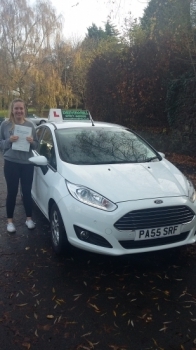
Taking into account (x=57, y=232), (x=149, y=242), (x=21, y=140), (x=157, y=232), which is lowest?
(x=57, y=232)

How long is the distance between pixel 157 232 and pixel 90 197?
2.69ft

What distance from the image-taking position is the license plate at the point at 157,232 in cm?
390

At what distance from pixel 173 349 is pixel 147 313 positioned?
0.50m

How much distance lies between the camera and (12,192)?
5266 millimetres

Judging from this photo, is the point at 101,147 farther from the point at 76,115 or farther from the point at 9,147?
the point at 76,115

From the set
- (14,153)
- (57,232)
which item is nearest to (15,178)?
(14,153)

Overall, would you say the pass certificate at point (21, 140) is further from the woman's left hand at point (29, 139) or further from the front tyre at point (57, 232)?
the front tyre at point (57, 232)

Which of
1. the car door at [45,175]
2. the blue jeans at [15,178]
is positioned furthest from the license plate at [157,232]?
the blue jeans at [15,178]

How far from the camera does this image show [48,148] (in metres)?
5.57

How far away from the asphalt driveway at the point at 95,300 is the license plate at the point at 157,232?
444 mm

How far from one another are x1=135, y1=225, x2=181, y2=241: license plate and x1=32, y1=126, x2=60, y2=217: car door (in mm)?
1335

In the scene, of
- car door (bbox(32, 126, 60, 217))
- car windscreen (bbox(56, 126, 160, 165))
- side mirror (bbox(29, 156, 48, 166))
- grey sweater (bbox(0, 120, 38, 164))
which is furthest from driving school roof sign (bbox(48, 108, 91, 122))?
side mirror (bbox(29, 156, 48, 166))

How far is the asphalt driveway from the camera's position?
9.80ft

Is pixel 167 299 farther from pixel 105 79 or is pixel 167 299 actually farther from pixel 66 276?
pixel 105 79
